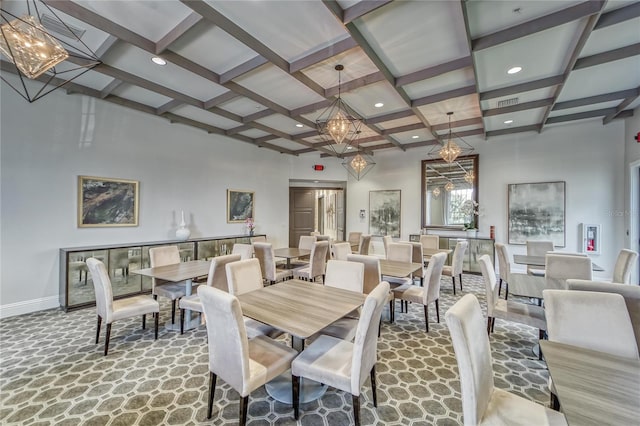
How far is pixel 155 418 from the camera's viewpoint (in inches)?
73.8

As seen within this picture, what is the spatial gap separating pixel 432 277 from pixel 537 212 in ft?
14.5

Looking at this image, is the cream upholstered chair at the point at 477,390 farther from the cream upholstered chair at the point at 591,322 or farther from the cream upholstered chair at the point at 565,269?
the cream upholstered chair at the point at 565,269

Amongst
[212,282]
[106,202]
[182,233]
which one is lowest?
[212,282]

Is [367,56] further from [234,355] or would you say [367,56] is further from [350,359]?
[234,355]

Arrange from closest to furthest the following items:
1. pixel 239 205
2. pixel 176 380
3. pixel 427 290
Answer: pixel 176 380 < pixel 427 290 < pixel 239 205

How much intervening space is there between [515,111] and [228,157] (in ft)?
19.9

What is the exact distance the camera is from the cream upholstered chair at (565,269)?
295 cm

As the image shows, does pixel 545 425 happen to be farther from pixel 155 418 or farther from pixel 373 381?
pixel 155 418

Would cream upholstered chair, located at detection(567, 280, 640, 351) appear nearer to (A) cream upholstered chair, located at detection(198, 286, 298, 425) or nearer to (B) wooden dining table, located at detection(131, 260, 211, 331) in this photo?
(A) cream upholstered chair, located at detection(198, 286, 298, 425)

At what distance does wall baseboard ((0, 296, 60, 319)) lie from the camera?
3586 millimetres

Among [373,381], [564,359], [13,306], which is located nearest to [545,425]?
[564,359]

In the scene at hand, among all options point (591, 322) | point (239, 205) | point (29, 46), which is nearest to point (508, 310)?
point (591, 322)

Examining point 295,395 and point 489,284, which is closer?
point 295,395

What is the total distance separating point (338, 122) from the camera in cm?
363
